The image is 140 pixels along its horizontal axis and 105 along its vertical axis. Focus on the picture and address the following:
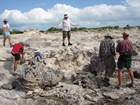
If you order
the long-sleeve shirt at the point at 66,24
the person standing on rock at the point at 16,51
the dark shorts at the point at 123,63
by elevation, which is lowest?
the dark shorts at the point at 123,63

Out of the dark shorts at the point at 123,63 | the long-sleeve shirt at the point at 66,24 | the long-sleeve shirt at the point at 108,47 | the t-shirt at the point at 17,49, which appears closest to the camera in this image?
the dark shorts at the point at 123,63

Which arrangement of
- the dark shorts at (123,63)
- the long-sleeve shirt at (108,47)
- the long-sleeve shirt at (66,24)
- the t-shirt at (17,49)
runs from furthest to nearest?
the long-sleeve shirt at (66,24)
the t-shirt at (17,49)
the long-sleeve shirt at (108,47)
the dark shorts at (123,63)

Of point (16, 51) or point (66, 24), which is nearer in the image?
point (16, 51)

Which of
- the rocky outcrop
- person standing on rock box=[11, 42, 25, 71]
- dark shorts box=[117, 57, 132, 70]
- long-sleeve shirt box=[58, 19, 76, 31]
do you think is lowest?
the rocky outcrop

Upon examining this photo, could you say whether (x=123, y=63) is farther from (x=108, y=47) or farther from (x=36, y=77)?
(x=36, y=77)

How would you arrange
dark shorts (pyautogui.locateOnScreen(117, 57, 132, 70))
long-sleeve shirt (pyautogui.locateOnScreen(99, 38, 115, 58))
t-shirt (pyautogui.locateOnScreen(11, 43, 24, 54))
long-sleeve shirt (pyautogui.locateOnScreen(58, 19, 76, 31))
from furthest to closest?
1. long-sleeve shirt (pyautogui.locateOnScreen(58, 19, 76, 31))
2. t-shirt (pyautogui.locateOnScreen(11, 43, 24, 54))
3. long-sleeve shirt (pyautogui.locateOnScreen(99, 38, 115, 58))
4. dark shorts (pyautogui.locateOnScreen(117, 57, 132, 70))

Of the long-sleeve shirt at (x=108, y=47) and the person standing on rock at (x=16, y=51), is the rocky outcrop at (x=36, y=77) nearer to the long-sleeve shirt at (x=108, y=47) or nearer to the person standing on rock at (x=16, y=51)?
the person standing on rock at (x=16, y=51)

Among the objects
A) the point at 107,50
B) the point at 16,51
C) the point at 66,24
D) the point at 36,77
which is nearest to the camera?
the point at 36,77

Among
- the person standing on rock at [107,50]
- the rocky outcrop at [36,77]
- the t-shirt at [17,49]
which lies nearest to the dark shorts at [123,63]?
the person standing on rock at [107,50]

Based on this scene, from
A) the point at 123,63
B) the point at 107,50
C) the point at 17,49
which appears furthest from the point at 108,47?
the point at 17,49

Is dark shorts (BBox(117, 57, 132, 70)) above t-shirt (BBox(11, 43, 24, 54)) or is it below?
below

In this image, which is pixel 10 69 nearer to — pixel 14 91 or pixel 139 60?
pixel 14 91

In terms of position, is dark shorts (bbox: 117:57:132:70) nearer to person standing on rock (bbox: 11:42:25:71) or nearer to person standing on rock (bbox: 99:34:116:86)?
person standing on rock (bbox: 99:34:116:86)

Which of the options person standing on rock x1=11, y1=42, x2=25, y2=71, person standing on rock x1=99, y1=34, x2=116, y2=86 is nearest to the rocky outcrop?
person standing on rock x1=11, y1=42, x2=25, y2=71
